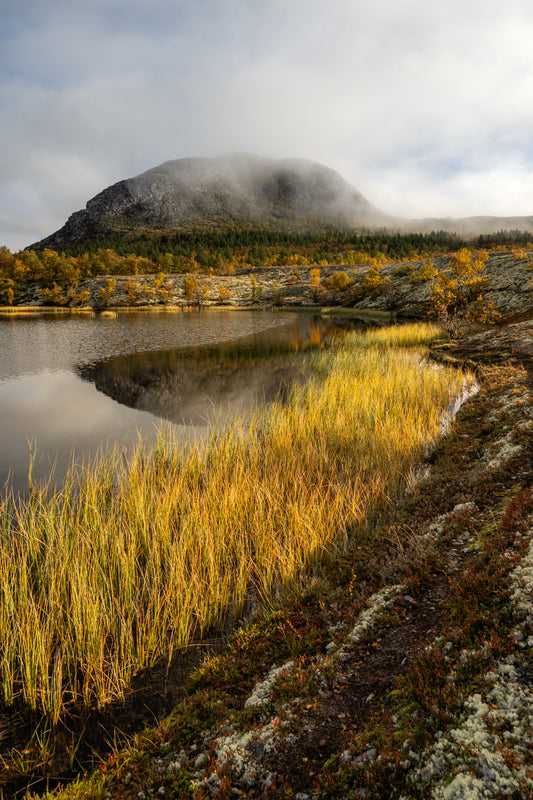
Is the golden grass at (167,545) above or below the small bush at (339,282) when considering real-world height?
below

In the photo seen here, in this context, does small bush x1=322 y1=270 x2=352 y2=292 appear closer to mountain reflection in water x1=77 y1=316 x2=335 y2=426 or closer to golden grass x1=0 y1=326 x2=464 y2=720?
mountain reflection in water x1=77 y1=316 x2=335 y2=426

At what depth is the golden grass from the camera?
156 inches

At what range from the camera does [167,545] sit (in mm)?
5477

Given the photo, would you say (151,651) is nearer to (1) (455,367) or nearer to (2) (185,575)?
(2) (185,575)

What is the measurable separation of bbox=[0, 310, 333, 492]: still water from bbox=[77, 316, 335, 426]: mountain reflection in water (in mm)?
57

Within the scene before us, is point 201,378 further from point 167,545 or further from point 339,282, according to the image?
point 339,282

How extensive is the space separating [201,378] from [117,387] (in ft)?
14.6

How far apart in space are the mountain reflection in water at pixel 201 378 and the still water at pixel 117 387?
57 millimetres

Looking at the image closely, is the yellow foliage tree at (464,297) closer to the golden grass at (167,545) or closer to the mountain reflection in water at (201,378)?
the mountain reflection in water at (201,378)

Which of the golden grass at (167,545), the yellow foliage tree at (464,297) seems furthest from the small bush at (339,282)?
the golden grass at (167,545)

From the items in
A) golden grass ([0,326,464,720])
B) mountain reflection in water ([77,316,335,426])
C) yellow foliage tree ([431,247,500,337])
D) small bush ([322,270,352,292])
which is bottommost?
golden grass ([0,326,464,720])

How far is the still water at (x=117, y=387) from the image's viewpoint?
37.0 feet

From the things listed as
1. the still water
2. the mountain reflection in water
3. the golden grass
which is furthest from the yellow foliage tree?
the golden grass

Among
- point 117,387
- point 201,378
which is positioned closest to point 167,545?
point 117,387
